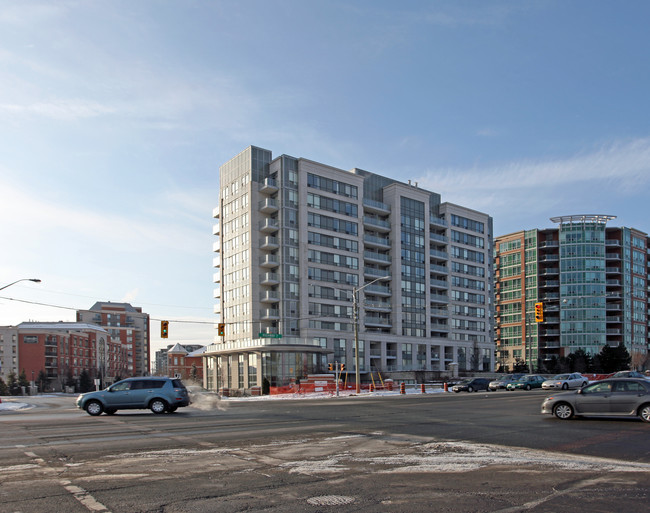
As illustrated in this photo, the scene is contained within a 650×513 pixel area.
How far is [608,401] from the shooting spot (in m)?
19.2

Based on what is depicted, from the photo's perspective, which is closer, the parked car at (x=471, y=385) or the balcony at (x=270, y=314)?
the parked car at (x=471, y=385)

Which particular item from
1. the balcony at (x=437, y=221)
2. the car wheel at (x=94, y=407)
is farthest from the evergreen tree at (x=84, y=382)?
the car wheel at (x=94, y=407)

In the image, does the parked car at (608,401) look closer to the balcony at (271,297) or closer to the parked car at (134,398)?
the parked car at (134,398)

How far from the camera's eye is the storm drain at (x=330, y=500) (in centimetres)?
826

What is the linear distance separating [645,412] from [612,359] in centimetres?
10886

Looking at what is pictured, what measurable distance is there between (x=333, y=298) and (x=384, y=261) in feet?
41.9

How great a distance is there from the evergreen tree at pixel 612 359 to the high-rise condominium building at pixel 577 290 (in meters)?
6.56

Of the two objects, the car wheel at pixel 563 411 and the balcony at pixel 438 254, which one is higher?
the balcony at pixel 438 254

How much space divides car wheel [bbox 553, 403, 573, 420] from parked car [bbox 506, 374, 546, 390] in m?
36.6

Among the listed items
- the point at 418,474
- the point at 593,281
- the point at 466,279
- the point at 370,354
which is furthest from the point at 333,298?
the point at 418,474

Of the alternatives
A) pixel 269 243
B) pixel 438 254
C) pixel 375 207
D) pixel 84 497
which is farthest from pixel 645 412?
pixel 438 254

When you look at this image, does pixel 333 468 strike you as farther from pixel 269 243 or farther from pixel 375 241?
pixel 375 241

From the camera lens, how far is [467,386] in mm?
53531

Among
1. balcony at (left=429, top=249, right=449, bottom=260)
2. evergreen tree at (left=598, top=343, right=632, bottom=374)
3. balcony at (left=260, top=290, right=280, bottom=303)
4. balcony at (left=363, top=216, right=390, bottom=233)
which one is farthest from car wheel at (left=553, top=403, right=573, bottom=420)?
evergreen tree at (left=598, top=343, right=632, bottom=374)
